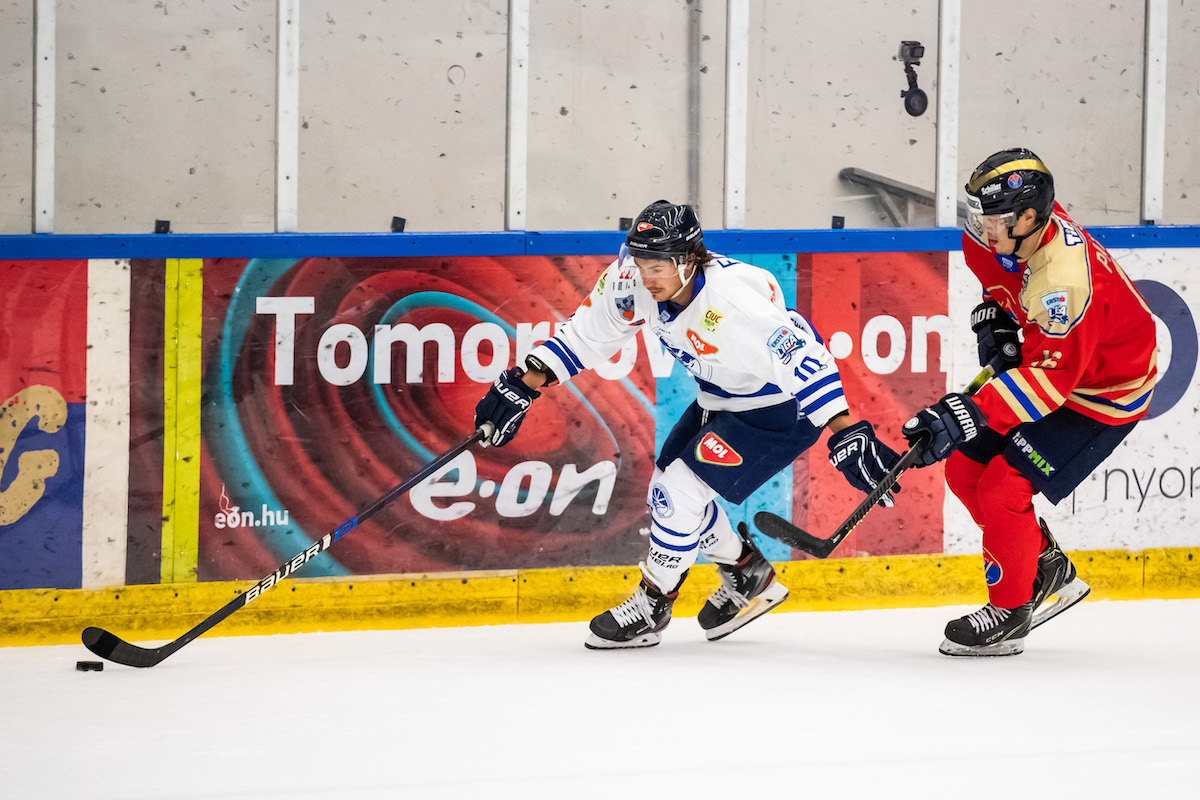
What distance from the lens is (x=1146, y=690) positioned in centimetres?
305

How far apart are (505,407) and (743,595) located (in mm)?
816

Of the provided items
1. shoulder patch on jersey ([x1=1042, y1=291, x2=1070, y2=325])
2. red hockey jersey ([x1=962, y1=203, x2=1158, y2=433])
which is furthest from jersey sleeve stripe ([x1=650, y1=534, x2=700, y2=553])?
shoulder patch on jersey ([x1=1042, y1=291, x2=1070, y2=325])

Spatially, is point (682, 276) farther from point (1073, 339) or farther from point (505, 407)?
point (1073, 339)

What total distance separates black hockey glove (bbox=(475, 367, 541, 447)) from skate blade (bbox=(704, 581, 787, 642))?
0.78 m

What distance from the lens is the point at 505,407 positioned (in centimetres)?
340

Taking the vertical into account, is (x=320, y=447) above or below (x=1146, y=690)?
above

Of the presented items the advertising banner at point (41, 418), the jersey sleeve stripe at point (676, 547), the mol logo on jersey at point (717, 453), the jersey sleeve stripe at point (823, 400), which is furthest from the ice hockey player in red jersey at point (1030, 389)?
the advertising banner at point (41, 418)

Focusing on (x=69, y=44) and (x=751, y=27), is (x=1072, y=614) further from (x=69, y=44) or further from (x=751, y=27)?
(x=69, y=44)

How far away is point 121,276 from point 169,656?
3.30ft

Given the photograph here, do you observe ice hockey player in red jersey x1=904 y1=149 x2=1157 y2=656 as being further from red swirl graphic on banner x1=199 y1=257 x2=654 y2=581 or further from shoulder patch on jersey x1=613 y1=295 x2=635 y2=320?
red swirl graphic on banner x1=199 y1=257 x2=654 y2=581

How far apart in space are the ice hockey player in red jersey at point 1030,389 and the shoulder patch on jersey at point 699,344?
1.65 feet

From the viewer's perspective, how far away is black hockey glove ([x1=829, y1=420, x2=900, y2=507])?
3.11 m

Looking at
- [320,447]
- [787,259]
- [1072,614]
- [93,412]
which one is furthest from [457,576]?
[1072,614]

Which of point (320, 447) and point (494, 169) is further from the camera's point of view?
point (494, 169)
